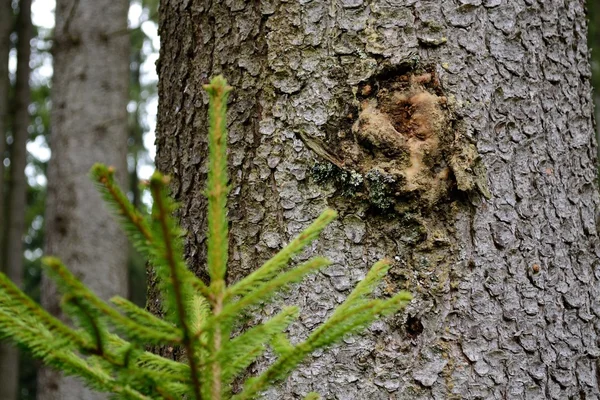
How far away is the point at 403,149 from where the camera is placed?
135 cm

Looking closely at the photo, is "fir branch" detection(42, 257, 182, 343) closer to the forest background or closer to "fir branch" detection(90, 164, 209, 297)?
"fir branch" detection(90, 164, 209, 297)

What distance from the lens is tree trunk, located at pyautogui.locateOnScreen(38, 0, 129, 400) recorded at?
14.6 ft

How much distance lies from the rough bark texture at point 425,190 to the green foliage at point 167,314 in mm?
476

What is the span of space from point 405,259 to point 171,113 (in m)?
0.74

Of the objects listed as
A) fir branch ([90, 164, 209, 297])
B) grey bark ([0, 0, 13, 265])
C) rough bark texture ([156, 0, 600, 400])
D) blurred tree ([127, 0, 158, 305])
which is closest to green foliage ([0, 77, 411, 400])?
fir branch ([90, 164, 209, 297])

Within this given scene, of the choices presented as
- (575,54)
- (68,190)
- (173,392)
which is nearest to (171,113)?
(173,392)

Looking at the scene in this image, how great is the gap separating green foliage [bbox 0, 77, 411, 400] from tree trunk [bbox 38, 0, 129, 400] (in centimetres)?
382

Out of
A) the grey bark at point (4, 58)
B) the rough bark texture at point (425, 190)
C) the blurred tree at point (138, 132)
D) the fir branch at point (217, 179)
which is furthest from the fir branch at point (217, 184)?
the blurred tree at point (138, 132)

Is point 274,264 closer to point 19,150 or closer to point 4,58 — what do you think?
point 4,58

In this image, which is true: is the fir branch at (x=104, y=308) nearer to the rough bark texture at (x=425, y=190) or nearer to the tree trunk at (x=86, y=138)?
the rough bark texture at (x=425, y=190)

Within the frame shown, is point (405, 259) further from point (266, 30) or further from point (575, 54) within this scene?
point (575, 54)

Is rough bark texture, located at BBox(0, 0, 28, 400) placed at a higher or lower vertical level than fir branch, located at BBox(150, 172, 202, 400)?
lower

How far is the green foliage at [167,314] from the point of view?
0.66 m

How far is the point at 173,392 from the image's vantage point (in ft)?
2.73
